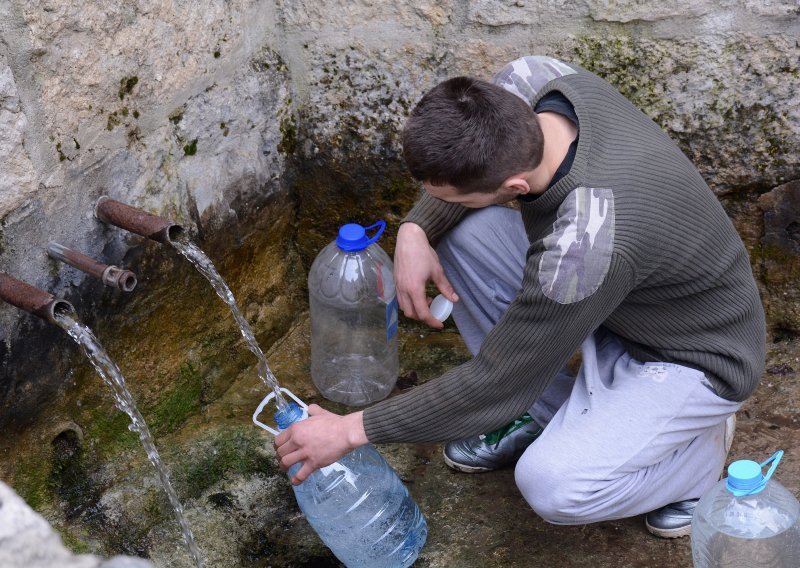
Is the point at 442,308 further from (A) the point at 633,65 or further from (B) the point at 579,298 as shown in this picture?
(A) the point at 633,65

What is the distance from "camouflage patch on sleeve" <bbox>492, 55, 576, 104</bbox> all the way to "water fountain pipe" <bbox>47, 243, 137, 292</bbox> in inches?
34.7

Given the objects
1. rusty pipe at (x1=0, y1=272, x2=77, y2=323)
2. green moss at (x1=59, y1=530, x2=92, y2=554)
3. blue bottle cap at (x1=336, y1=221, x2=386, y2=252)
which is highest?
rusty pipe at (x1=0, y1=272, x2=77, y2=323)

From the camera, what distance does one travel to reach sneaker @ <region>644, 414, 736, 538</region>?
88.2 inches

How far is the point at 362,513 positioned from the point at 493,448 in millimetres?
381

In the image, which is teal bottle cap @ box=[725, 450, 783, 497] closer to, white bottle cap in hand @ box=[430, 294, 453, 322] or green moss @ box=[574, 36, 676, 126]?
white bottle cap in hand @ box=[430, 294, 453, 322]

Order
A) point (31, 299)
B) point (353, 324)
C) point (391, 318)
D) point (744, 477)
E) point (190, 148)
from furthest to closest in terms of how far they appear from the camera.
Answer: point (353, 324)
point (391, 318)
point (190, 148)
point (31, 299)
point (744, 477)

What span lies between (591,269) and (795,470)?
0.93 metres

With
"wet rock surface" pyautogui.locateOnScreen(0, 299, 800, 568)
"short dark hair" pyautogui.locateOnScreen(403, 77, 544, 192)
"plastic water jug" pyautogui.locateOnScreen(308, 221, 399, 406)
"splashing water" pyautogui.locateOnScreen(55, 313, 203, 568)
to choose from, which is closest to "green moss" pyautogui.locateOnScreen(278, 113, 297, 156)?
"plastic water jug" pyautogui.locateOnScreen(308, 221, 399, 406)

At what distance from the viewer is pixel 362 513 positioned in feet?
7.52

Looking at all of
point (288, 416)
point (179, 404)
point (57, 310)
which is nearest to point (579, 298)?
point (288, 416)

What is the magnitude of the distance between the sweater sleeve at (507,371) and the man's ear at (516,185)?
14 cm

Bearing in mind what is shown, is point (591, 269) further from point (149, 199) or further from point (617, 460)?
point (149, 199)

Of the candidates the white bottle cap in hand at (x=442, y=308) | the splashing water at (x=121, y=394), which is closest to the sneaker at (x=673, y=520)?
the white bottle cap in hand at (x=442, y=308)

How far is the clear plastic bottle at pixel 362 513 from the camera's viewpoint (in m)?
2.24
